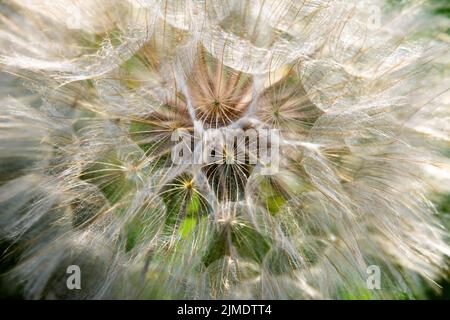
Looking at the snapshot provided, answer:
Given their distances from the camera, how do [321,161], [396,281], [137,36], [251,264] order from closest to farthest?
1. [137,36]
2. [321,161]
3. [251,264]
4. [396,281]

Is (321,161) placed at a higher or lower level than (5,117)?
lower

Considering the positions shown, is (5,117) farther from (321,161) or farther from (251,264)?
(321,161)

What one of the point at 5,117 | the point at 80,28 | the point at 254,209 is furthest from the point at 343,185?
the point at 5,117

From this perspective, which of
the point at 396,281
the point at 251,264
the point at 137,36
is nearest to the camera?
the point at 137,36

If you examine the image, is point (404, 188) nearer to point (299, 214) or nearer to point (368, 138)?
point (368, 138)

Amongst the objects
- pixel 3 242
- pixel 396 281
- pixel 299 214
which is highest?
pixel 299 214

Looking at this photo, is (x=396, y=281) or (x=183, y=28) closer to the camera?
(x=183, y=28)
